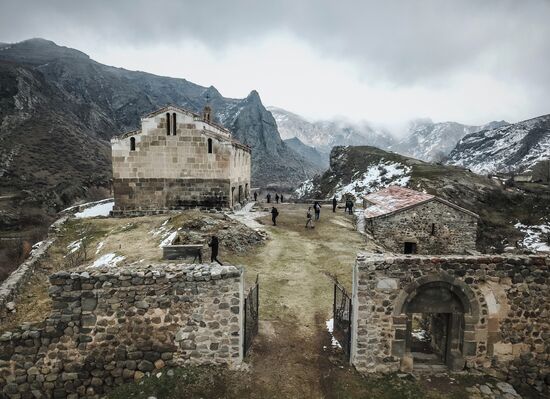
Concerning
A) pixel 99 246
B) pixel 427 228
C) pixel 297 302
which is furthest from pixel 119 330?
pixel 427 228

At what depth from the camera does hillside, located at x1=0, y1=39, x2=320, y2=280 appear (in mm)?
44438

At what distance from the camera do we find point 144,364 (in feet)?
25.6

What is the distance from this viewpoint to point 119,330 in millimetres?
7730

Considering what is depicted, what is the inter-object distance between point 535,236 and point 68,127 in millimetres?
81526

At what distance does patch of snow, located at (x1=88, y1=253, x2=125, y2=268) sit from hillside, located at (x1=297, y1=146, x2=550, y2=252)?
103 ft

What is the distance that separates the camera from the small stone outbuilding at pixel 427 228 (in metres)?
→ 20.0

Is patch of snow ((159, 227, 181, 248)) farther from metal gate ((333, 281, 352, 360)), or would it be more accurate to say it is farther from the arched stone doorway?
the arched stone doorway

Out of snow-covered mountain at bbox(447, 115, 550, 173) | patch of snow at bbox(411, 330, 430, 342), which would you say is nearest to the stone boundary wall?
patch of snow at bbox(411, 330, 430, 342)

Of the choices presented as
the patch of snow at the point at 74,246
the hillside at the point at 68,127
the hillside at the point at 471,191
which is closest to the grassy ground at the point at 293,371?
the patch of snow at the point at 74,246

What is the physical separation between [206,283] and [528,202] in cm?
5030

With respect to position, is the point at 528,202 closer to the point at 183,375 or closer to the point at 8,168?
the point at 183,375

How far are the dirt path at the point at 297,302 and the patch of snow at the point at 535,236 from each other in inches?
975

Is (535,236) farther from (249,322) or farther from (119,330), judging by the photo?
(119,330)

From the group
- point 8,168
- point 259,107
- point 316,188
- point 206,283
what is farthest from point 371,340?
point 259,107
